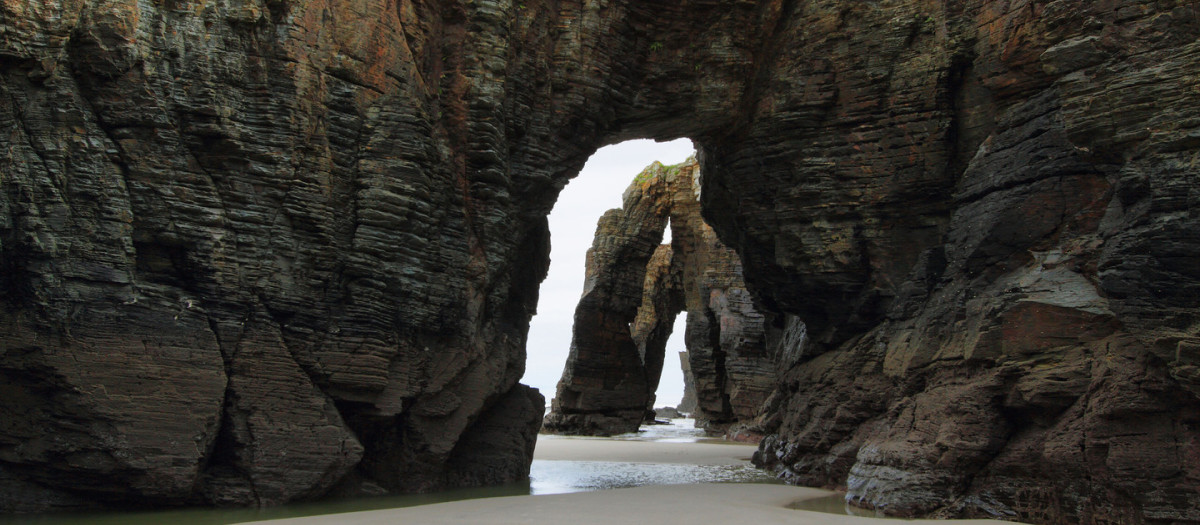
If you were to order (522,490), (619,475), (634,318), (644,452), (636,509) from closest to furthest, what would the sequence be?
1. (636,509)
2. (522,490)
3. (619,475)
4. (644,452)
5. (634,318)

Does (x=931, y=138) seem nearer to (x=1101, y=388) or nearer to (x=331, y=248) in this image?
(x=1101, y=388)

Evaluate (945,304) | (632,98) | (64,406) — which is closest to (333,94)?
(64,406)

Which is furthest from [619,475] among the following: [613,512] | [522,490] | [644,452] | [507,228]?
[644,452]

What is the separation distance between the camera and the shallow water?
32.7ft

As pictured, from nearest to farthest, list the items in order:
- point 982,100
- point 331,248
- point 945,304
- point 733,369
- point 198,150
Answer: point 198,150
point 331,248
point 945,304
point 982,100
point 733,369

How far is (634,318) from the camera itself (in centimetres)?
3741

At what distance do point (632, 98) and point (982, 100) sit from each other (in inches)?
276

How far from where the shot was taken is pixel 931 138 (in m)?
16.0

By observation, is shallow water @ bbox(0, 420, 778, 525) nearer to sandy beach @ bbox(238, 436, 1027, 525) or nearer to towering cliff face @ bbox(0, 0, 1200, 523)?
towering cliff face @ bbox(0, 0, 1200, 523)

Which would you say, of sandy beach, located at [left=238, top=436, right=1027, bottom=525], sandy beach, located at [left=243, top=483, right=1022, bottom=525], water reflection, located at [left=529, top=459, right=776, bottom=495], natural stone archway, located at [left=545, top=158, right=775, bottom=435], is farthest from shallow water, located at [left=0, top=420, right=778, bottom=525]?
natural stone archway, located at [left=545, top=158, right=775, bottom=435]

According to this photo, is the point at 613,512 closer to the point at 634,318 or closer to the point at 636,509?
the point at 636,509

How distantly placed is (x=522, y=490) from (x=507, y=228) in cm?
482

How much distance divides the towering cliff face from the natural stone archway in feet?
55.4

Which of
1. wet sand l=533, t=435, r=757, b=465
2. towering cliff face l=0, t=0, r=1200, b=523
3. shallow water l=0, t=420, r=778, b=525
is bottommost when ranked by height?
shallow water l=0, t=420, r=778, b=525
